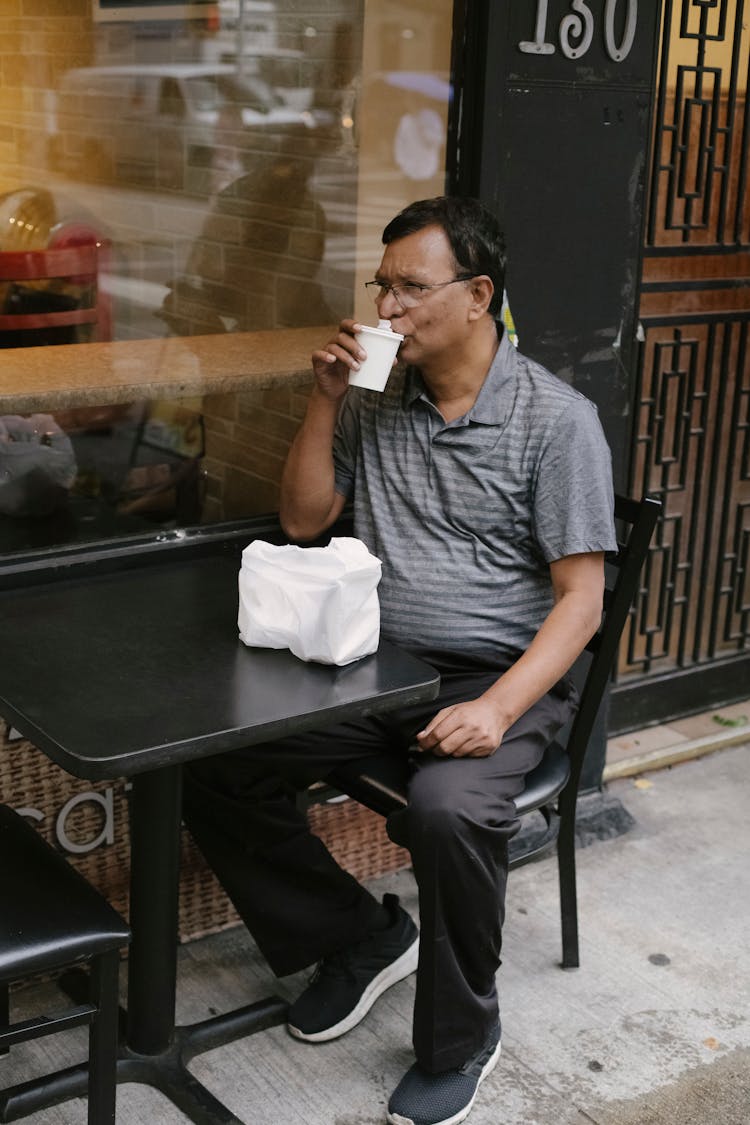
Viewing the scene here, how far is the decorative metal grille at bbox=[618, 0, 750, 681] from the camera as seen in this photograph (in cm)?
377

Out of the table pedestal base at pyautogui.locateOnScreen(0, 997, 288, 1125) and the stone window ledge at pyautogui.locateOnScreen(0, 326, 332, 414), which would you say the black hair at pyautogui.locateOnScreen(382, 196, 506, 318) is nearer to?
the stone window ledge at pyautogui.locateOnScreen(0, 326, 332, 414)

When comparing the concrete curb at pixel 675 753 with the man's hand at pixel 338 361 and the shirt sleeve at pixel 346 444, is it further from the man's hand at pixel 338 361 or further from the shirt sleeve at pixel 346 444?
the man's hand at pixel 338 361

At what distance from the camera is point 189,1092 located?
2.62 m

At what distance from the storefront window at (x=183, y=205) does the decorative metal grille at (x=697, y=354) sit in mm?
854

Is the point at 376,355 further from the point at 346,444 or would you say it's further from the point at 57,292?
the point at 57,292

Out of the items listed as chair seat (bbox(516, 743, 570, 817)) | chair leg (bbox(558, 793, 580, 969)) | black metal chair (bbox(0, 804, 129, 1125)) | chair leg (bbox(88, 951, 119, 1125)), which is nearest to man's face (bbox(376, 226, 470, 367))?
chair seat (bbox(516, 743, 570, 817))

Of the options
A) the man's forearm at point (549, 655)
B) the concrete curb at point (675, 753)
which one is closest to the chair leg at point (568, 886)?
the man's forearm at point (549, 655)

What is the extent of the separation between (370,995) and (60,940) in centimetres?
103

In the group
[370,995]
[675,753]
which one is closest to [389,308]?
[370,995]

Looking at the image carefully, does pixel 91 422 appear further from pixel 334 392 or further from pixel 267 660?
pixel 267 660

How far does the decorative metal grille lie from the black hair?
114 centimetres

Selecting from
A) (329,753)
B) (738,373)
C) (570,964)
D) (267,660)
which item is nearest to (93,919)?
(267,660)

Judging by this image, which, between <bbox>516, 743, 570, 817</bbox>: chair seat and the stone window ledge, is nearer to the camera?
<bbox>516, 743, 570, 817</bbox>: chair seat

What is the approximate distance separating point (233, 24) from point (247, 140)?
252mm
